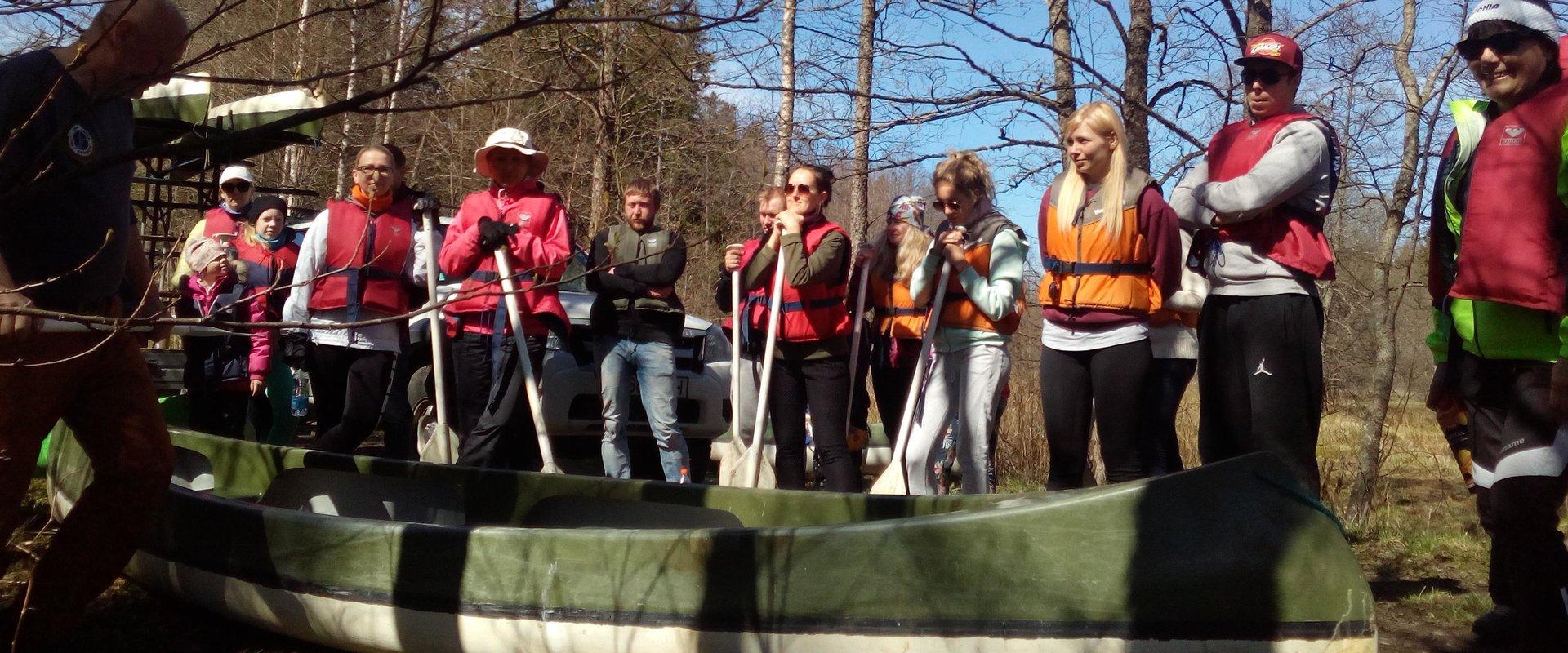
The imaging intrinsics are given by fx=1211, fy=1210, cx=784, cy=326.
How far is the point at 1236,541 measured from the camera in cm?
276

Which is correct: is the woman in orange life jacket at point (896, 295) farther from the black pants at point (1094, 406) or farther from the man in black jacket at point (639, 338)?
the black pants at point (1094, 406)

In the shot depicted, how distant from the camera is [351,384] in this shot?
17.1 ft

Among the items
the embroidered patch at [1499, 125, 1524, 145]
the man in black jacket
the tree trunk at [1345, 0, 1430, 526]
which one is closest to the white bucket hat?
the man in black jacket

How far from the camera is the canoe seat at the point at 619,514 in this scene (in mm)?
4316

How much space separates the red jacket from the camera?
5.13 meters

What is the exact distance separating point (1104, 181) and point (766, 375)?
1.76 metres

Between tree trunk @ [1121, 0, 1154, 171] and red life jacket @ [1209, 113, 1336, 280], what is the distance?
2.31 meters

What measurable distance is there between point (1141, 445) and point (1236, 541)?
1317 millimetres

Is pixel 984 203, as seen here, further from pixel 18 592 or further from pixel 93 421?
pixel 18 592

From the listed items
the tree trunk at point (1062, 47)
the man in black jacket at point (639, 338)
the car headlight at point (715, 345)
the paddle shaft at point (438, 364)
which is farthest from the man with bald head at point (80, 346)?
the tree trunk at point (1062, 47)

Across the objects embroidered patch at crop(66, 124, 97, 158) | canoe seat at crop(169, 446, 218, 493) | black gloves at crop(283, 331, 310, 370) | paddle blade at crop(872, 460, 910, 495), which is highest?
embroidered patch at crop(66, 124, 97, 158)

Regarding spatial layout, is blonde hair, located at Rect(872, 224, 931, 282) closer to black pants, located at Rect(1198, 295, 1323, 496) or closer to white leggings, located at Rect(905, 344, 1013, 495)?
white leggings, located at Rect(905, 344, 1013, 495)

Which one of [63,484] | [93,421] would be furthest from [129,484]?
[63,484]

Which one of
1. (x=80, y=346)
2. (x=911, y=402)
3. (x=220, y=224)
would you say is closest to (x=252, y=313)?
(x=220, y=224)
